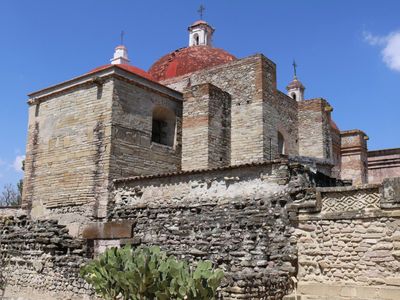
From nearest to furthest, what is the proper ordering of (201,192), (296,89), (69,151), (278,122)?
(201,192)
(69,151)
(278,122)
(296,89)

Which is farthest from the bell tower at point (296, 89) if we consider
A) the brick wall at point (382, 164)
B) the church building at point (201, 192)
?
the church building at point (201, 192)

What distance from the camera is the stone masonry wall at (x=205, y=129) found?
15160 mm

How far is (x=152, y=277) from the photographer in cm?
764

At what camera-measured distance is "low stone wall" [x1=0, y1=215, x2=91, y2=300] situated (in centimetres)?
1153

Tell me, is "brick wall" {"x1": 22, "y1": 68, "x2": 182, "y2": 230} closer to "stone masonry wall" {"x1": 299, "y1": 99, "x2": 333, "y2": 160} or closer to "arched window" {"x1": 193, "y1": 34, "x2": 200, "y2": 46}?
"stone masonry wall" {"x1": 299, "y1": 99, "x2": 333, "y2": 160}

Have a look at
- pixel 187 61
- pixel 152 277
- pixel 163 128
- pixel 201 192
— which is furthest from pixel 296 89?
pixel 152 277

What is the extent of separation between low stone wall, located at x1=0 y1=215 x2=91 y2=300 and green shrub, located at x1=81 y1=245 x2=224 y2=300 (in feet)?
9.38

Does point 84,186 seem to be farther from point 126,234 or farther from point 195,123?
point 195,123

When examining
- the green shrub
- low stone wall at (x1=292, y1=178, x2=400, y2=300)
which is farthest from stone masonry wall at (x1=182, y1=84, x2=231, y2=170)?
the green shrub

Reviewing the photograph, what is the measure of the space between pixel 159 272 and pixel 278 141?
34.5 ft

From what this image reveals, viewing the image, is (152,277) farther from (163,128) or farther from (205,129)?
(163,128)

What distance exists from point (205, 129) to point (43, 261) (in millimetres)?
6336

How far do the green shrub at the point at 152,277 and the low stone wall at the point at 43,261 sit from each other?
2858 mm

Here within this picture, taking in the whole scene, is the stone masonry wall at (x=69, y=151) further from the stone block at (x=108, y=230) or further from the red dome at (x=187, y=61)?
the red dome at (x=187, y=61)
